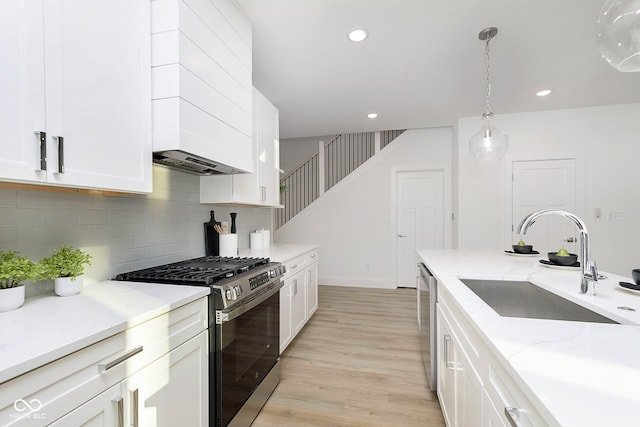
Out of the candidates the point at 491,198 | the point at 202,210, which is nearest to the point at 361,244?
the point at 491,198

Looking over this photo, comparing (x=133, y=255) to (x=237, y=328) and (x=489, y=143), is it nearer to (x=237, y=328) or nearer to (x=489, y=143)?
(x=237, y=328)

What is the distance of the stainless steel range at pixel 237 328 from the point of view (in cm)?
146

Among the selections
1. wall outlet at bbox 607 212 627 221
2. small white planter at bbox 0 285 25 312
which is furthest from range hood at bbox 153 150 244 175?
wall outlet at bbox 607 212 627 221

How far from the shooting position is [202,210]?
2420 mm

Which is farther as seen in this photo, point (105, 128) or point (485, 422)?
point (105, 128)

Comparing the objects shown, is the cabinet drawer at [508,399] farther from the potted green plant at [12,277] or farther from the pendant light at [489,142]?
the pendant light at [489,142]

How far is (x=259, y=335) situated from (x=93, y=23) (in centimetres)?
182

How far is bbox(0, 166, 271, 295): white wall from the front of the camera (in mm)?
1233

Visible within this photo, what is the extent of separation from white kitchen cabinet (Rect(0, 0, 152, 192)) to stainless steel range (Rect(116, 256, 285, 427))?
58 cm

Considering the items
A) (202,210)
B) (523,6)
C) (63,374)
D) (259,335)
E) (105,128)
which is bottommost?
(259,335)

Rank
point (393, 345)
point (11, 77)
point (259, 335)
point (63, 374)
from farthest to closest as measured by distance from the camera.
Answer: point (393, 345), point (259, 335), point (11, 77), point (63, 374)

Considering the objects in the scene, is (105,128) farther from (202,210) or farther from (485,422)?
(485,422)

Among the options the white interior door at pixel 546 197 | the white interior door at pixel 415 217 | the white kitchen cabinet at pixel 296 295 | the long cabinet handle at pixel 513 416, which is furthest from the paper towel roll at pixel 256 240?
the white interior door at pixel 546 197

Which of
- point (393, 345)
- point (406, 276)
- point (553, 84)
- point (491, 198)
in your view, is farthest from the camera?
point (406, 276)
